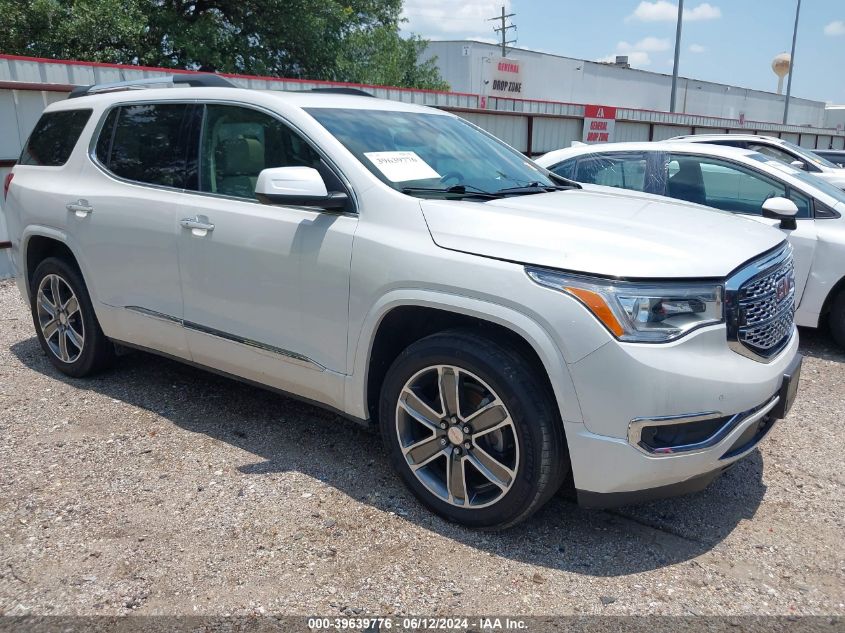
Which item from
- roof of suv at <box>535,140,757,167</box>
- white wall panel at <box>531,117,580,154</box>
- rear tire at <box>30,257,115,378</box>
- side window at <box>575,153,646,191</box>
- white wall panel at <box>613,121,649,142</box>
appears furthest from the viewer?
white wall panel at <box>613,121,649,142</box>

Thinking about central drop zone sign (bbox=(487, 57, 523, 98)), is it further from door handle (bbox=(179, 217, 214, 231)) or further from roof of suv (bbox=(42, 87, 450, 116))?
door handle (bbox=(179, 217, 214, 231))

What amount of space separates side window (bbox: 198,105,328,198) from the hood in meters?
0.84

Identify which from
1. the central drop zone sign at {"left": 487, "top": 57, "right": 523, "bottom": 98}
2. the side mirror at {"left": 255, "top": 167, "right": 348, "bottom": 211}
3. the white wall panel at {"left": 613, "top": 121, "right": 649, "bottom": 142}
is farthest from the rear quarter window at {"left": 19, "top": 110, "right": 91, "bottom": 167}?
the central drop zone sign at {"left": 487, "top": 57, "right": 523, "bottom": 98}

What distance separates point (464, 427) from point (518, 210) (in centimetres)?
97

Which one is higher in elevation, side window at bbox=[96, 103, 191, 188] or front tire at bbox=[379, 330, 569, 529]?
side window at bbox=[96, 103, 191, 188]

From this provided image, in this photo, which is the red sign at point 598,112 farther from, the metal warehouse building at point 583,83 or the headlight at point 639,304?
the metal warehouse building at point 583,83

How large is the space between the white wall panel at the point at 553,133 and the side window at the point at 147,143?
11687mm

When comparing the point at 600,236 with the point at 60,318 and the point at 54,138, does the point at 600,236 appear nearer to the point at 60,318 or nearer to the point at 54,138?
the point at 60,318

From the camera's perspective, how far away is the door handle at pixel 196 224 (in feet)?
12.0

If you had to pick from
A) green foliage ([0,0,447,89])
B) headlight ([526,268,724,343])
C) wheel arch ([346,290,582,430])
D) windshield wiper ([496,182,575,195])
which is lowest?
wheel arch ([346,290,582,430])

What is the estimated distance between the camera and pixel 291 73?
21.8 m

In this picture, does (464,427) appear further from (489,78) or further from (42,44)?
(489,78)

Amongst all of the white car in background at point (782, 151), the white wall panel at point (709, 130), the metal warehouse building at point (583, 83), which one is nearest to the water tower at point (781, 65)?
the metal warehouse building at point (583, 83)

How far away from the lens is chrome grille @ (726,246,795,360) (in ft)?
8.99
